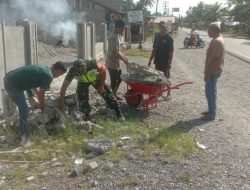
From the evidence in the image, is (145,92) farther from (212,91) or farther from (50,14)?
(50,14)

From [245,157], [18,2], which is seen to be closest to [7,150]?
[245,157]

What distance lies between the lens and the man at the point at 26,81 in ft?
20.5

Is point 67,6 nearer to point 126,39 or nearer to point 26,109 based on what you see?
point 126,39

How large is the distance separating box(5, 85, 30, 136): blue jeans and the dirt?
1531 mm

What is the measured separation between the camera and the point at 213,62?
327 inches

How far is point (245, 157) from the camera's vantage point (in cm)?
644

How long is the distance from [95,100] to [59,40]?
62.8 ft

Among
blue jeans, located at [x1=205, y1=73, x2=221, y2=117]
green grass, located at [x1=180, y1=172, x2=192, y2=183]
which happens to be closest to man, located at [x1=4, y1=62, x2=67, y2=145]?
green grass, located at [x1=180, y1=172, x2=192, y2=183]

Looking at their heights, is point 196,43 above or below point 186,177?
above

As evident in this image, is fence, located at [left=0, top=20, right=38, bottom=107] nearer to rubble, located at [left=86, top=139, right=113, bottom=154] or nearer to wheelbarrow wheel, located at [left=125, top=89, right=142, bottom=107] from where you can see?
wheelbarrow wheel, located at [left=125, top=89, right=142, bottom=107]

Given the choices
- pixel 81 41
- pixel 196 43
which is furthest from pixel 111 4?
pixel 81 41

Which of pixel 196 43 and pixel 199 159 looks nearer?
pixel 199 159

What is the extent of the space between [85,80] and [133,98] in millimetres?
1650

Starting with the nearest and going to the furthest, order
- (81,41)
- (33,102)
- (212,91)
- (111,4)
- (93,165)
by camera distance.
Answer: (93,165) → (33,102) → (212,91) → (81,41) → (111,4)
